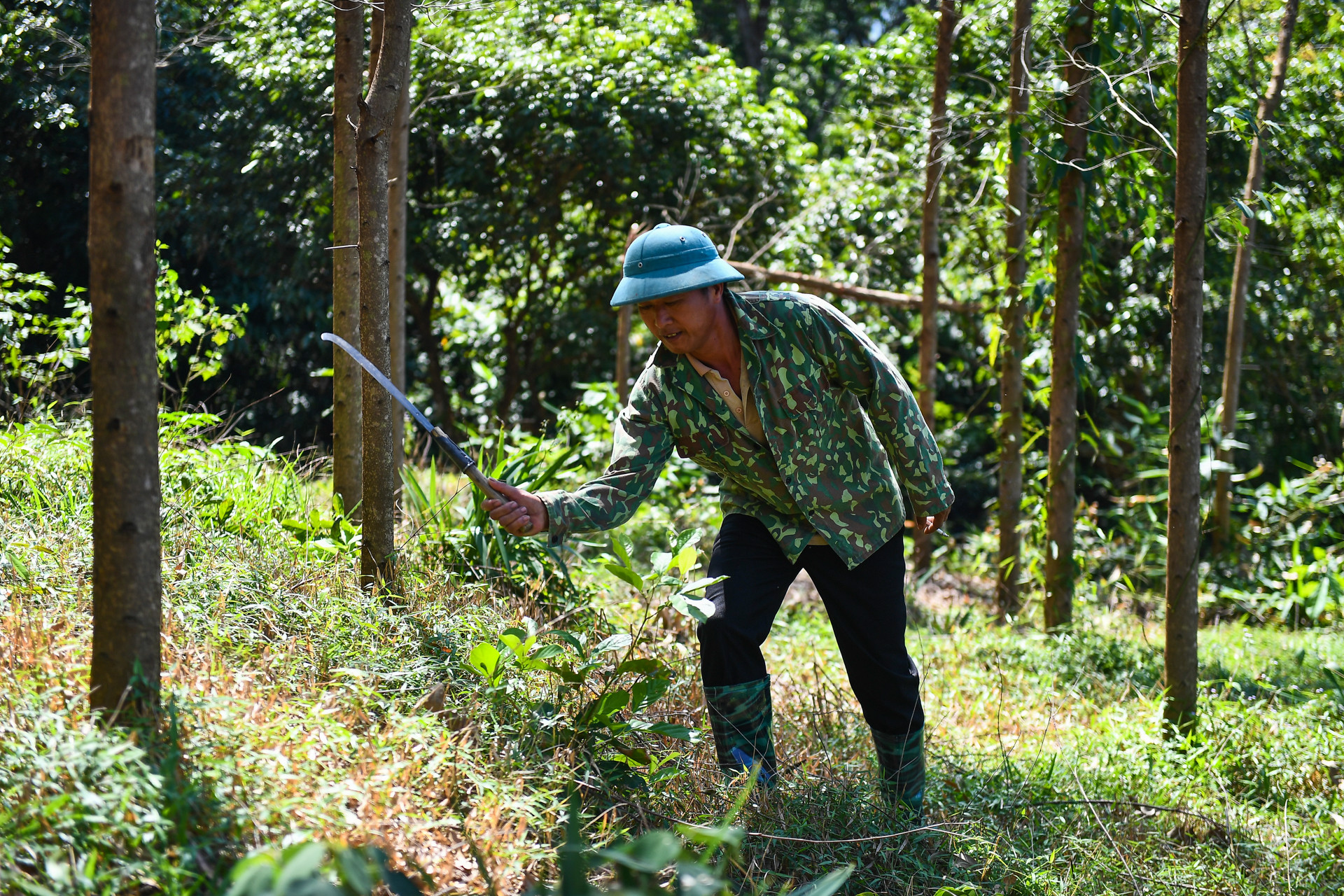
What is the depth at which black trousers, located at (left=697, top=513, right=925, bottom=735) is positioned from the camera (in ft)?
10.5

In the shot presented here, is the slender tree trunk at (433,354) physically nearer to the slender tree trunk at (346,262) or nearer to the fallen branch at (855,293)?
the fallen branch at (855,293)

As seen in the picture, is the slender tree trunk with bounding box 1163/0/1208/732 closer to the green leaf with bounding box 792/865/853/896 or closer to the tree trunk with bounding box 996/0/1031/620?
the tree trunk with bounding box 996/0/1031/620

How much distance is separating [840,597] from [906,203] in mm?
6555

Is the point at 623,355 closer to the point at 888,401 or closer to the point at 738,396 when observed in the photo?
the point at 738,396

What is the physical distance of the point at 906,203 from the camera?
361 inches

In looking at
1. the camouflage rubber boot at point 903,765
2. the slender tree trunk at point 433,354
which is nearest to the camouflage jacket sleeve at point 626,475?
the camouflage rubber boot at point 903,765

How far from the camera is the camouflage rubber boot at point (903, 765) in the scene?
3320mm

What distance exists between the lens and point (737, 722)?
314cm

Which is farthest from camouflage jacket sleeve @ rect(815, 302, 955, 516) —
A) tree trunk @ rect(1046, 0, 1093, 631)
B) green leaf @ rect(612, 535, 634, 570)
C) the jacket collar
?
tree trunk @ rect(1046, 0, 1093, 631)

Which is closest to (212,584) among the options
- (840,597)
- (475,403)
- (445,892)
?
(445,892)

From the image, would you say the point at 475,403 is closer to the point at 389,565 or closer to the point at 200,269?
the point at 200,269

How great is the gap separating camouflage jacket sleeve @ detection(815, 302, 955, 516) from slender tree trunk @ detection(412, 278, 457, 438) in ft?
24.9

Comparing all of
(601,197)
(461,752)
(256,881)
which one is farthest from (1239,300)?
(256,881)

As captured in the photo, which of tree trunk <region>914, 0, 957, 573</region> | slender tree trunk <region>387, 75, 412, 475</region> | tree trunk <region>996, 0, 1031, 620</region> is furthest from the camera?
tree trunk <region>914, 0, 957, 573</region>
